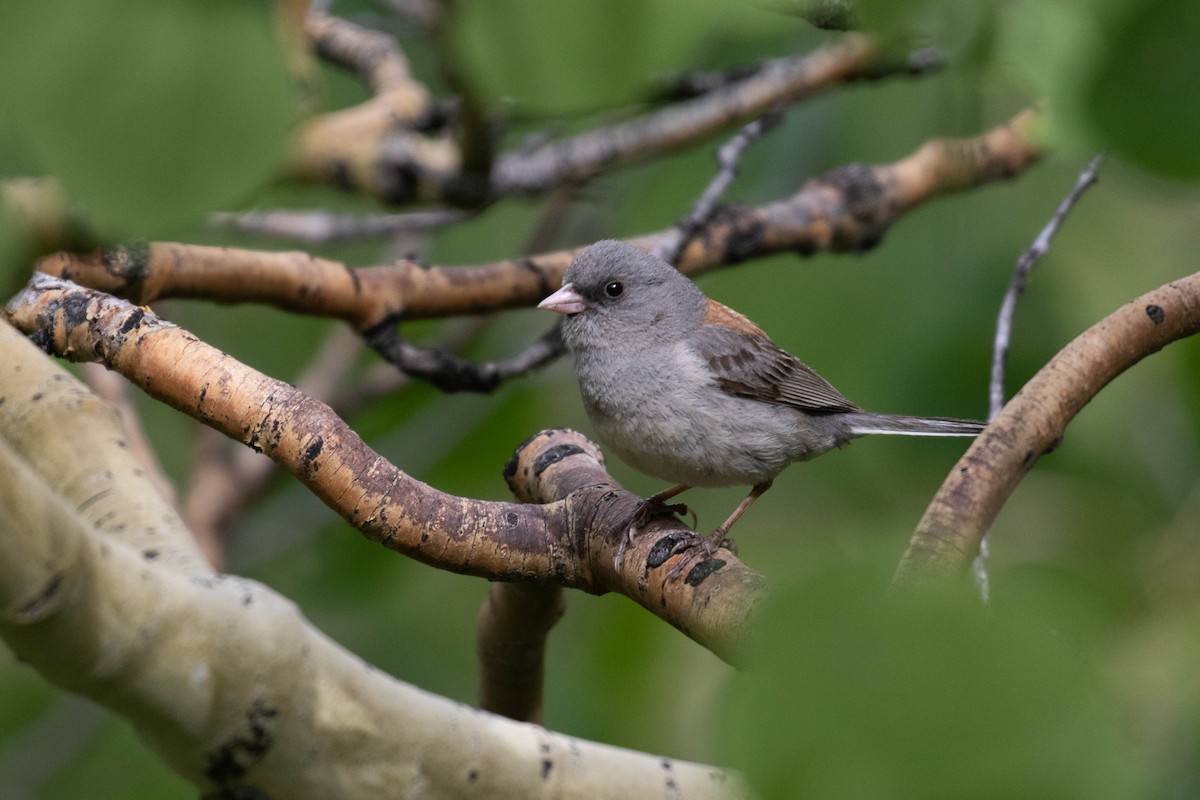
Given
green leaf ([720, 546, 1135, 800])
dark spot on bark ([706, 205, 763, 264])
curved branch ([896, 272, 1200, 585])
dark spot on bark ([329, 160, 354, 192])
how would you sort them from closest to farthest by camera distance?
green leaf ([720, 546, 1135, 800]) < curved branch ([896, 272, 1200, 585]) < dark spot on bark ([706, 205, 763, 264]) < dark spot on bark ([329, 160, 354, 192])

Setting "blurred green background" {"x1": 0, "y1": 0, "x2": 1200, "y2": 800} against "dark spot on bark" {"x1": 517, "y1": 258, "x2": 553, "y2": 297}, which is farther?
"dark spot on bark" {"x1": 517, "y1": 258, "x2": 553, "y2": 297}

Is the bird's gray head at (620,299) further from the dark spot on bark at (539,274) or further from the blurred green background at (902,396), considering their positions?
the blurred green background at (902,396)

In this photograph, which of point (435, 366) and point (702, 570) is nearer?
point (702, 570)

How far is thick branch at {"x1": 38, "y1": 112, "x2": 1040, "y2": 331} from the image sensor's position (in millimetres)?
2334

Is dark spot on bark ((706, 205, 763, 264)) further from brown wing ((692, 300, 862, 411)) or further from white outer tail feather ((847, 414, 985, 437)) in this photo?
white outer tail feather ((847, 414, 985, 437))

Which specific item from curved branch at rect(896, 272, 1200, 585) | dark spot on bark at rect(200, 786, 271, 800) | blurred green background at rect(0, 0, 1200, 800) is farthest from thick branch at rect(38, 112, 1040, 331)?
dark spot on bark at rect(200, 786, 271, 800)

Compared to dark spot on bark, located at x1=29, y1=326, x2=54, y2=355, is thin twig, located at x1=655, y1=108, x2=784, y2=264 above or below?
above

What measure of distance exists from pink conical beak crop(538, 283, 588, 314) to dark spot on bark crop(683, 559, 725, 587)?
1111 millimetres

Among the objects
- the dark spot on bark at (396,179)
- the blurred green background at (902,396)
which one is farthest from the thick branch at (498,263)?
the dark spot on bark at (396,179)

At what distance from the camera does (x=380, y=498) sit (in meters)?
1.71

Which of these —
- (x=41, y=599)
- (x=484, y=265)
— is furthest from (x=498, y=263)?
(x=41, y=599)

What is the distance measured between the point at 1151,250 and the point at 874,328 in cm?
92

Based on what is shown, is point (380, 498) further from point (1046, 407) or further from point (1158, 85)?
point (1158, 85)

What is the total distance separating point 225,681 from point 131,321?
1.10 meters
